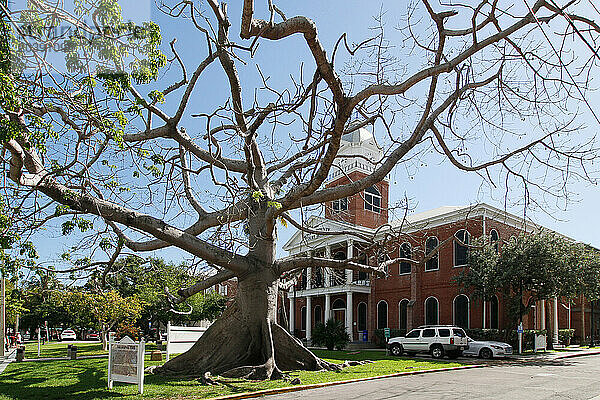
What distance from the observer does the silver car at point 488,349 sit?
2636 cm

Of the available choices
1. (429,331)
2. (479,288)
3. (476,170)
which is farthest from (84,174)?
(479,288)

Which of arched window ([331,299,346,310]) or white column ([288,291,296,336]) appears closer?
arched window ([331,299,346,310])

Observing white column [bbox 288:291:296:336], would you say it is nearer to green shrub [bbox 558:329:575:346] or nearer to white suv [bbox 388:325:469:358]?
white suv [bbox 388:325:469:358]

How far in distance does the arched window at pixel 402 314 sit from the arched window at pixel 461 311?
14.6 feet

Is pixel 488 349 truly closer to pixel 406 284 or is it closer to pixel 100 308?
pixel 406 284

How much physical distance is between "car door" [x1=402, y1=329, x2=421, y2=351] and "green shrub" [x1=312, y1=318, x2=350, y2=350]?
6600 mm

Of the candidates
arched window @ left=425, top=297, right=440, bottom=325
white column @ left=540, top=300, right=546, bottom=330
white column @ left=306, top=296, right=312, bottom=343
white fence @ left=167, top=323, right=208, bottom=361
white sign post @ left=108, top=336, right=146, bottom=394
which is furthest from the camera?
white column @ left=306, top=296, right=312, bottom=343

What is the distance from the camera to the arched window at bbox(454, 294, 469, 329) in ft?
113

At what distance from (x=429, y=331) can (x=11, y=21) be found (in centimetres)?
2474

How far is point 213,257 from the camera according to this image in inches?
574

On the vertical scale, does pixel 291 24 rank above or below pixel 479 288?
above

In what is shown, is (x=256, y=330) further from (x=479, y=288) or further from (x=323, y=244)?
(x=323, y=244)

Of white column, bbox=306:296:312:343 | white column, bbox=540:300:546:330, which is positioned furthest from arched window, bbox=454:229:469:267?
white column, bbox=306:296:312:343

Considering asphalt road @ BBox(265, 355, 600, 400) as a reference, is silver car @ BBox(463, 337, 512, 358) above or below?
below
